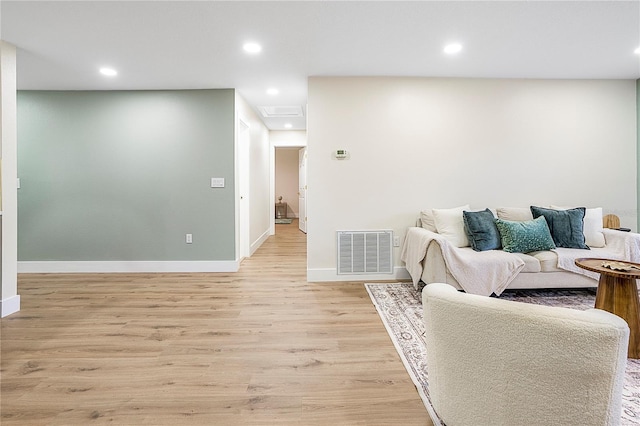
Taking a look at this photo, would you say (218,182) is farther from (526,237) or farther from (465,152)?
(526,237)

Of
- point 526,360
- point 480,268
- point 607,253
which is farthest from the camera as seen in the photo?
point 607,253

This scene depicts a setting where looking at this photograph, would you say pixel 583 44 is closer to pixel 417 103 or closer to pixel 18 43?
pixel 417 103

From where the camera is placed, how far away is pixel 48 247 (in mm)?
3934

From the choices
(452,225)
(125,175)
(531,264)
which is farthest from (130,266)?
(531,264)

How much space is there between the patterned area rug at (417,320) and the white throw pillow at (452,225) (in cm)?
66

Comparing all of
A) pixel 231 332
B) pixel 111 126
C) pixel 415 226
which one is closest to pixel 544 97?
pixel 415 226

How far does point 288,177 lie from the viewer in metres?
10.8

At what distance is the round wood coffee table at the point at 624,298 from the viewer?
6.18 feet

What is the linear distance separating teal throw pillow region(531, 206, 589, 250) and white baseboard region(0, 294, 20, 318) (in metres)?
5.17

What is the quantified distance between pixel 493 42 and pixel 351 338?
2.81 m

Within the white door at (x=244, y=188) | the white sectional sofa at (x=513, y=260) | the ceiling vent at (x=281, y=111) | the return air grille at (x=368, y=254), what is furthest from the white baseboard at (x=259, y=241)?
the white sectional sofa at (x=513, y=260)

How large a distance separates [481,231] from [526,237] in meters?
0.40

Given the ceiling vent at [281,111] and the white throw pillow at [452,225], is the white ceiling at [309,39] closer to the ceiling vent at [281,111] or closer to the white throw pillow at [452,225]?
the ceiling vent at [281,111]

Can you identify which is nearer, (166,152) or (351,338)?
(351,338)
